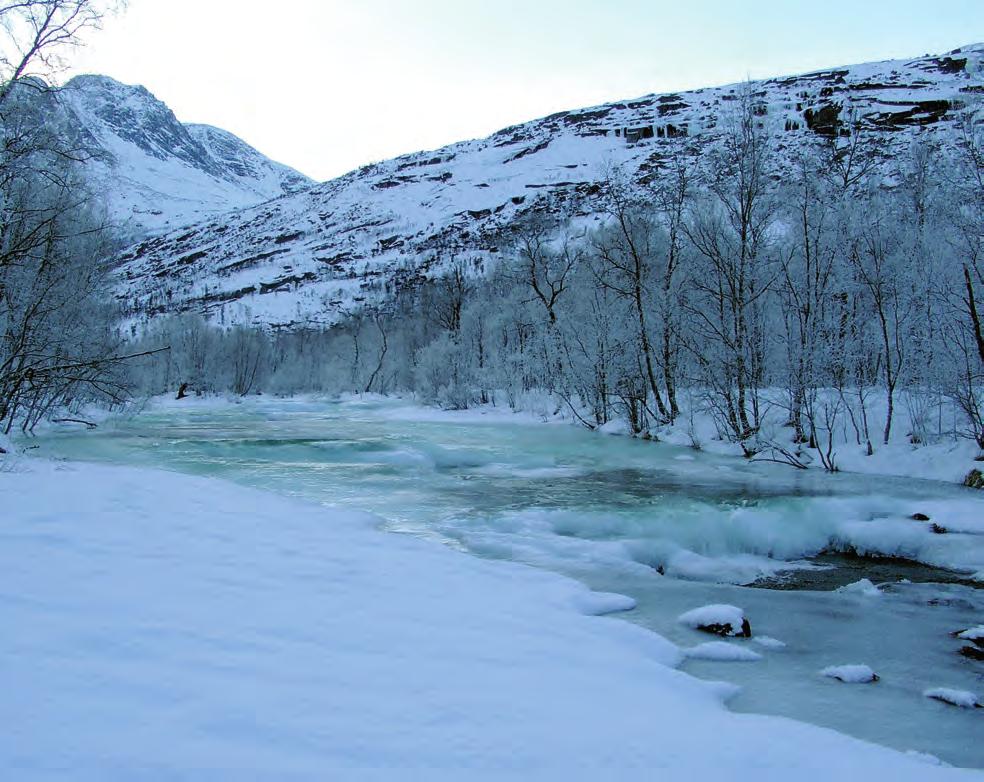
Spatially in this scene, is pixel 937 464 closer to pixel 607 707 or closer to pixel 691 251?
pixel 691 251

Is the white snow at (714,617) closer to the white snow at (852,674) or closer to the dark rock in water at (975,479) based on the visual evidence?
the white snow at (852,674)

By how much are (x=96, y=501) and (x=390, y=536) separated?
3.34 m

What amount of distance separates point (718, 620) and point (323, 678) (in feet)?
13.0

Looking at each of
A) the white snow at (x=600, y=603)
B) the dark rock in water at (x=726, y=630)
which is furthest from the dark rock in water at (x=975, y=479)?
the white snow at (x=600, y=603)

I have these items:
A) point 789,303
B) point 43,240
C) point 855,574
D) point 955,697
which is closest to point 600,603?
point 955,697

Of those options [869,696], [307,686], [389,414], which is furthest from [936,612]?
[389,414]

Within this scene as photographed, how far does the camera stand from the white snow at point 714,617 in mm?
5824

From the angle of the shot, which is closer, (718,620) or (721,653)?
(721,653)

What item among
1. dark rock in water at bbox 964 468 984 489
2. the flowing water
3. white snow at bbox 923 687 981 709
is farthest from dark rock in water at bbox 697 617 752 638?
dark rock in water at bbox 964 468 984 489

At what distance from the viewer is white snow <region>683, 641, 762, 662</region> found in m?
5.19

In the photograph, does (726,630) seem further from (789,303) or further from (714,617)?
(789,303)

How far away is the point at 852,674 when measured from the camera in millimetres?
4961

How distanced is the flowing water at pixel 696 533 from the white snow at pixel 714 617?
15 centimetres

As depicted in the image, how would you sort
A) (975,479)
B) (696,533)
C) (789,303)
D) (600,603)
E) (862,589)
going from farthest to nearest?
(789,303), (975,479), (696,533), (862,589), (600,603)
